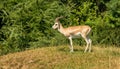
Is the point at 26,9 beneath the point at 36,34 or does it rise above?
above

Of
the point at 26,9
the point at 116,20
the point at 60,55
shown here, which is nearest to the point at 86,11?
the point at 116,20

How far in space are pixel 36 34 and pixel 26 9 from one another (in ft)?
5.43

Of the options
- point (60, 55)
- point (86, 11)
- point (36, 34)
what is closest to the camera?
point (60, 55)

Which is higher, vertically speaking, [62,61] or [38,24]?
[62,61]

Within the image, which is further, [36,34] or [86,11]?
[86,11]

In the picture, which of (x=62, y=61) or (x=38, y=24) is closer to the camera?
(x=62, y=61)

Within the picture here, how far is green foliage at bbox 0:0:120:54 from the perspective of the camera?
66.9 feet

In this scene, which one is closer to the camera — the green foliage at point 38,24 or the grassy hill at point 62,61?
the grassy hill at point 62,61

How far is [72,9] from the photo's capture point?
2381cm

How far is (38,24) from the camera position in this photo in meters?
21.1

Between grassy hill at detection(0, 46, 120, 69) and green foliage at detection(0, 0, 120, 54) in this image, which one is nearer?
grassy hill at detection(0, 46, 120, 69)

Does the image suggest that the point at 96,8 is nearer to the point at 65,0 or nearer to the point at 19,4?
the point at 65,0

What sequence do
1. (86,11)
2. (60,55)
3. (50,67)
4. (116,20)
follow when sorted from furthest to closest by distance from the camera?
(86,11) < (116,20) < (60,55) < (50,67)

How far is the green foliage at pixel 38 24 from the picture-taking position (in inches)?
803
